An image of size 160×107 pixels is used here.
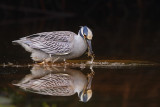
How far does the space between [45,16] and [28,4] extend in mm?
900

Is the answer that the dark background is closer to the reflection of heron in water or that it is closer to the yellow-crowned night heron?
the yellow-crowned night heron

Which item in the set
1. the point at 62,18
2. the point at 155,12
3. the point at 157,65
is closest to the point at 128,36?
the point at 157,65

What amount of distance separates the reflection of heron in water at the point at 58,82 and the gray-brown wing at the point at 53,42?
20.4 inches

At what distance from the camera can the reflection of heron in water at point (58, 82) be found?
17.2 feet

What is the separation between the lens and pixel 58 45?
287 inches

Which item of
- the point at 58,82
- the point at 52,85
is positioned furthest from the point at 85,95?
the point at 58,82

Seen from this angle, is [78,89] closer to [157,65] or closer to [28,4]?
[157,65]

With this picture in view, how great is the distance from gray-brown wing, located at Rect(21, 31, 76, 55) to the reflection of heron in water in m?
0.52

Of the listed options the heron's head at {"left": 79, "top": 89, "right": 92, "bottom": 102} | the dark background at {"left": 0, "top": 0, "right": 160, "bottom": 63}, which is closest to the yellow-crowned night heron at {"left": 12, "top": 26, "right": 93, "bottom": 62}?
the dark background at {"left": 0, "top": 0, "right": 160, "bottom": 63}

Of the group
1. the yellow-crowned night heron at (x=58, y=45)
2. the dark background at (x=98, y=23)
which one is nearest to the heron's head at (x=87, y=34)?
the yellow-crowned night heron at (x=58, y=45)

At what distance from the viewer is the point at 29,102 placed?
15.4 feet

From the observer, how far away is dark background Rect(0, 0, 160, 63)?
883 centimetres

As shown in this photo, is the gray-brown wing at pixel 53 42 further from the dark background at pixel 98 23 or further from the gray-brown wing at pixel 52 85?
the gray-brown wing at pixel 52 85

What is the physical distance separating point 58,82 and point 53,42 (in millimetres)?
1692
